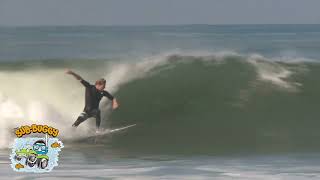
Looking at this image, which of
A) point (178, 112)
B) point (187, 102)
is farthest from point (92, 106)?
point (187, 102)

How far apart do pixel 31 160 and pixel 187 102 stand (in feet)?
9.86

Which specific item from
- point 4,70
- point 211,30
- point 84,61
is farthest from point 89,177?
point 211,30

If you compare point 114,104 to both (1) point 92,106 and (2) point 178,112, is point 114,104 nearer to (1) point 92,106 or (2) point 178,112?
(1) point 92,106

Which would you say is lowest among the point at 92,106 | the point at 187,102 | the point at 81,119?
the point at 81,119

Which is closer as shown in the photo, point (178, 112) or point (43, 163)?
point (43, 163)

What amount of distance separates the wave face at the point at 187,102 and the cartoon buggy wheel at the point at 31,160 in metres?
1.24

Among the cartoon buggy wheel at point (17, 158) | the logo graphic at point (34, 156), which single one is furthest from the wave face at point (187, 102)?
the cartoon buggy wheel at point (17, 158)

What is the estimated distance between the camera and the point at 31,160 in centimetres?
470

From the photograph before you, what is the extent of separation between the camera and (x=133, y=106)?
7.27 meters

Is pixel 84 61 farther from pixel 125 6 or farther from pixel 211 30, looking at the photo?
pixel 125 6

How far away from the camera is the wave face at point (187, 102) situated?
6.23m

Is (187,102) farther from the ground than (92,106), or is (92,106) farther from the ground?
(187,102)

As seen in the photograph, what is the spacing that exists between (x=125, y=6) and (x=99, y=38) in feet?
11.7

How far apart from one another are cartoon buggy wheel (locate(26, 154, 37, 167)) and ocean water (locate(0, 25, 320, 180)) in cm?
8
